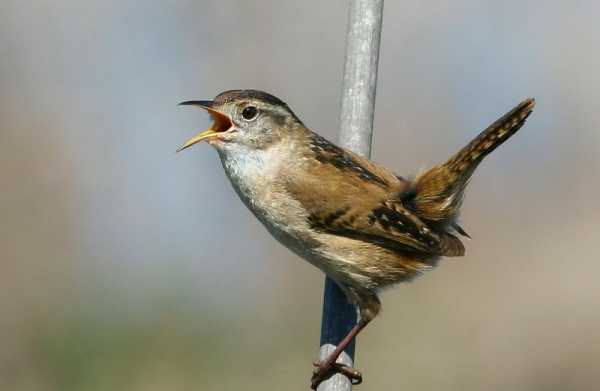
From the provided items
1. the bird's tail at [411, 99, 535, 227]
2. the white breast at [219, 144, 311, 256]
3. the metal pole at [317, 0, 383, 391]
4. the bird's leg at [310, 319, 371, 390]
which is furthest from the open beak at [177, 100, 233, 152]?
the bird's leg at [310, 319, 371, 390]

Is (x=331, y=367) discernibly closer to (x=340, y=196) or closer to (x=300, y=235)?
(x=300, y=235)

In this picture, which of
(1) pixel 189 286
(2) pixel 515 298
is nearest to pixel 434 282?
(2) pixel 515 298

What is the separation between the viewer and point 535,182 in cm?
713

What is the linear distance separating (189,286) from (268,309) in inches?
18.4

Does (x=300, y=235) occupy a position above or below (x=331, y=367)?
above

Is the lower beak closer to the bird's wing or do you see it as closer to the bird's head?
the bird's head

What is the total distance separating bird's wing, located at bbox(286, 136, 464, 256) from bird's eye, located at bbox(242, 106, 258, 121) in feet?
0.87

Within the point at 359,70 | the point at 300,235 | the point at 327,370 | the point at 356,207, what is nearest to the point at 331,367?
the point at 327,370

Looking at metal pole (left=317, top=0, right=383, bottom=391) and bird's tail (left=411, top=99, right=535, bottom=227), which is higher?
metal pole (left=317, top=0, right=383, bottom=391)

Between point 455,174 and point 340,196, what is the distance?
1.44 feet

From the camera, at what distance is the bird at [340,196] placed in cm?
391

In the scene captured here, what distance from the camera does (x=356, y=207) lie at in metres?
4.00

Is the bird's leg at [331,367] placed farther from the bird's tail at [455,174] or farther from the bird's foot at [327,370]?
the bird's tail at [455,174]

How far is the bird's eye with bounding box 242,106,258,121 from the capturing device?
13.2 ft
